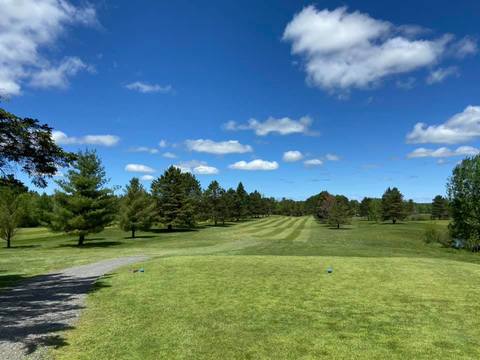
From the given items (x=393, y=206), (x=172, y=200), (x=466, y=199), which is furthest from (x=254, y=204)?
(x=466, y=199)

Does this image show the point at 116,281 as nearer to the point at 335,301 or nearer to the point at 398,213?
the point at 335,301

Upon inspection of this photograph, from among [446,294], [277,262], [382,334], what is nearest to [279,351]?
[382,334]

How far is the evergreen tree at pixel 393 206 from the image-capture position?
92.8 meters

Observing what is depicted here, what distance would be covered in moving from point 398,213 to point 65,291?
92.9 meters

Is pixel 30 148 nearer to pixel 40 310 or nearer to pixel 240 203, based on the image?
pixel 40 310

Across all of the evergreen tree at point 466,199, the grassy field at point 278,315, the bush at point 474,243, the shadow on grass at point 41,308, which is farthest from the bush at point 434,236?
the shadow on grass at point 41,308

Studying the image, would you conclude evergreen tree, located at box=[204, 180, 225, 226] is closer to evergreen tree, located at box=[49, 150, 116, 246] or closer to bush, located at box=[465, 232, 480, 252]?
evergreen tree, located at box=[49, 150, 116, 246]

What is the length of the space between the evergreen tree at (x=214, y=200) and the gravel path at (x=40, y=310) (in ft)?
222

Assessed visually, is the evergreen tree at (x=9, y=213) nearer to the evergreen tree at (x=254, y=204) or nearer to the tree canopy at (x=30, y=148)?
the tree canopy at (x=30, y=148)

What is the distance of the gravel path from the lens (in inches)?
293

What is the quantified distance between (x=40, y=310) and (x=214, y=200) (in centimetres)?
7608

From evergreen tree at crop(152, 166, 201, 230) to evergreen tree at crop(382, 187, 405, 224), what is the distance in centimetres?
5512

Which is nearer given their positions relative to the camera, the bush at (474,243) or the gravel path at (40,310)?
the gravel path at (40,310)

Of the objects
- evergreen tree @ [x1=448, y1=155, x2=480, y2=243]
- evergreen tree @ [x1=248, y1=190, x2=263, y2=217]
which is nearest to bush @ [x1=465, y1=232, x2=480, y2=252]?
evergreen tree @ [x1=448, y1=155, x2=480, y2=243]
